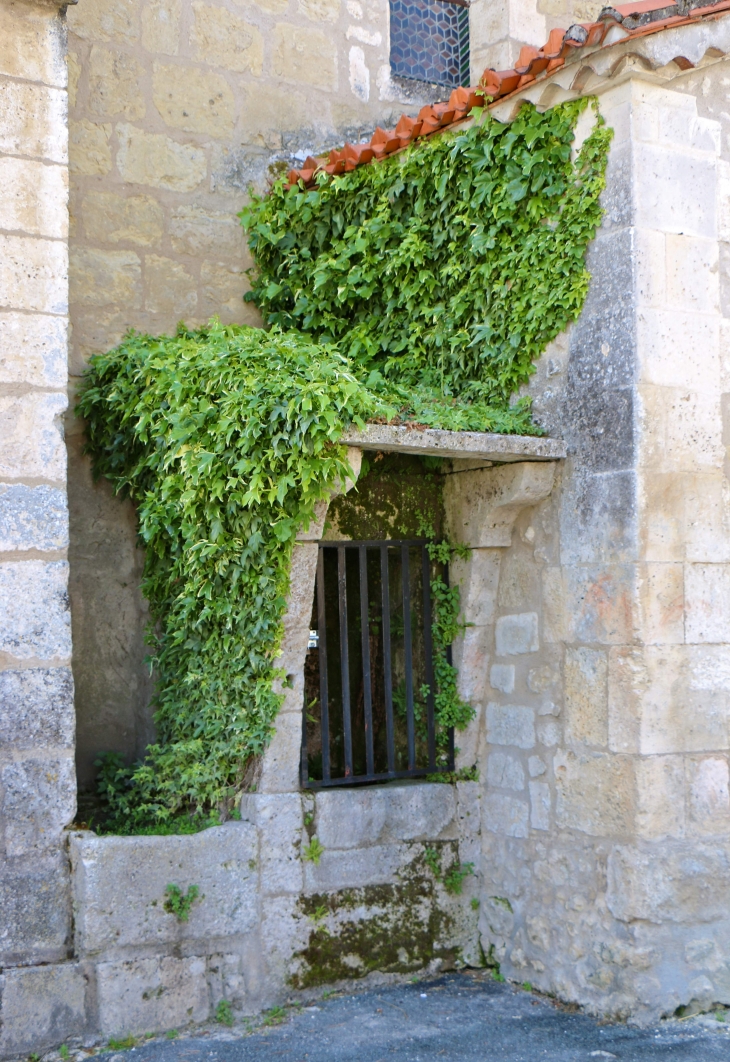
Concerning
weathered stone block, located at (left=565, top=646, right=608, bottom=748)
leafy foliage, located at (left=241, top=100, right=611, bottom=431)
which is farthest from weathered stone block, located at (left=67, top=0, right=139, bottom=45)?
weathered stone block, located at (left=565, top=646, right=608, bottom=748)

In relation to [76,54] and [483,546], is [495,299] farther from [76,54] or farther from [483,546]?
[76,54]

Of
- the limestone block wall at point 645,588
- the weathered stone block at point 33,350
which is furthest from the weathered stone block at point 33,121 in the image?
the limestone block wall at point 645,588

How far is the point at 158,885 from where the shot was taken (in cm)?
412

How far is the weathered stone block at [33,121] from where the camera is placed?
158 inches

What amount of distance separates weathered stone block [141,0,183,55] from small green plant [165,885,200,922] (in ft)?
13.4

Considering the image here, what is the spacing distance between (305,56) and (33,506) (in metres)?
3.29

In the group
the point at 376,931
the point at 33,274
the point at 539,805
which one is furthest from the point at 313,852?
the point at 33,274

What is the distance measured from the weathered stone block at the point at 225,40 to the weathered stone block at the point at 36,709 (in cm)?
344

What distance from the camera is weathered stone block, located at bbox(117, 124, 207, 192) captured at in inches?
211

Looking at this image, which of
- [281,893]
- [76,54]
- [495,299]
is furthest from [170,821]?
[76,54]

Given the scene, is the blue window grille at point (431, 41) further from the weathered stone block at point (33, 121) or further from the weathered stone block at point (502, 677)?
the weathered stone block at point (502, 677)

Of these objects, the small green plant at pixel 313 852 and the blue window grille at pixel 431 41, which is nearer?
the small green plant at pixel 313 852

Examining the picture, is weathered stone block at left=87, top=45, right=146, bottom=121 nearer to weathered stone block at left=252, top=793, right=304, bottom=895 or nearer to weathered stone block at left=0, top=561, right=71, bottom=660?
weathered stone block at left=0, top=561, right=71, bottom=660

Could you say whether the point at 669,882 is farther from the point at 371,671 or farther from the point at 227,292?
the point at 227,292
